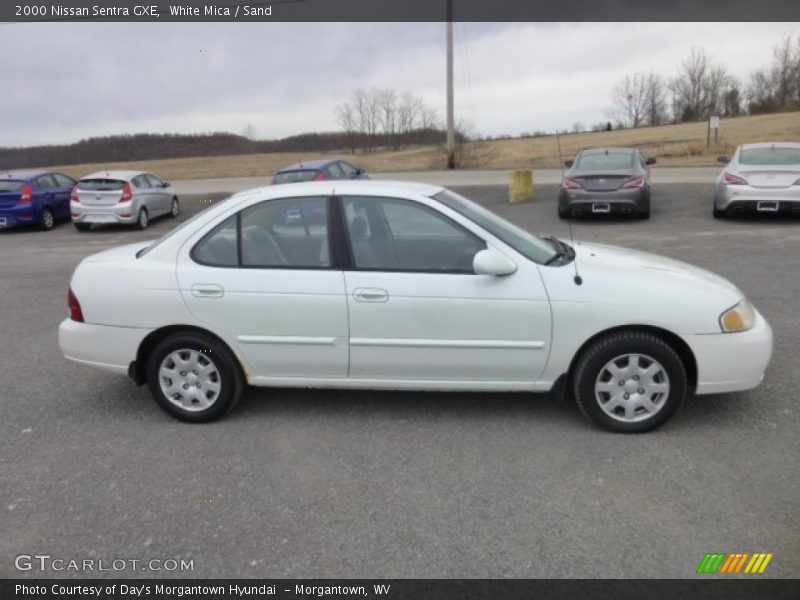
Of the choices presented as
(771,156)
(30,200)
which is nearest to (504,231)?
(771,156)

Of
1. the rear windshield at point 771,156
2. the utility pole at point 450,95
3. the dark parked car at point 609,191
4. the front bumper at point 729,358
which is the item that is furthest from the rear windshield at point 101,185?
the utility pole at point 450,95

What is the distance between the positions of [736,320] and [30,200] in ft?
55.1

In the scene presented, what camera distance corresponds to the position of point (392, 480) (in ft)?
12.0

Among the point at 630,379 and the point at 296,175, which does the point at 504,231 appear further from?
the point at 296,175

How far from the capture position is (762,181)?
492 inches

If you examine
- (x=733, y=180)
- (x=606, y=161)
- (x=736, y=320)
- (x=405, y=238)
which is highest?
(x=606, y=161)

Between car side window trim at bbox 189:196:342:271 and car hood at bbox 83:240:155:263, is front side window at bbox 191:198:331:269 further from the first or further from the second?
car hood at bbox 83:240:155:263

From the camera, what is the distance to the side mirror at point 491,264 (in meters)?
3.97

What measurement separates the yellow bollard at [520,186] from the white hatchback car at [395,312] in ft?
46.9

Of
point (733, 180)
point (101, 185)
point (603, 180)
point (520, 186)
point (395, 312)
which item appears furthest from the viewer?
point (520, 186)

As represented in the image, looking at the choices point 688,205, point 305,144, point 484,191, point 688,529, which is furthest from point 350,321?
point 305,144

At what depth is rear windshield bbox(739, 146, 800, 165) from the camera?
504 inches

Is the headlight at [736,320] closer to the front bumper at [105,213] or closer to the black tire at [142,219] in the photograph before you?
the front bumper at [105,213]

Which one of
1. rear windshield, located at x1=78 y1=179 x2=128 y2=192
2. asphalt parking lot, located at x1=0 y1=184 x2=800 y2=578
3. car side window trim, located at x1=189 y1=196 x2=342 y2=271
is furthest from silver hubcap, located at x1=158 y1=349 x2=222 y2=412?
rear windshield, located at x1=78 y1=179 x2=128 y2=192
